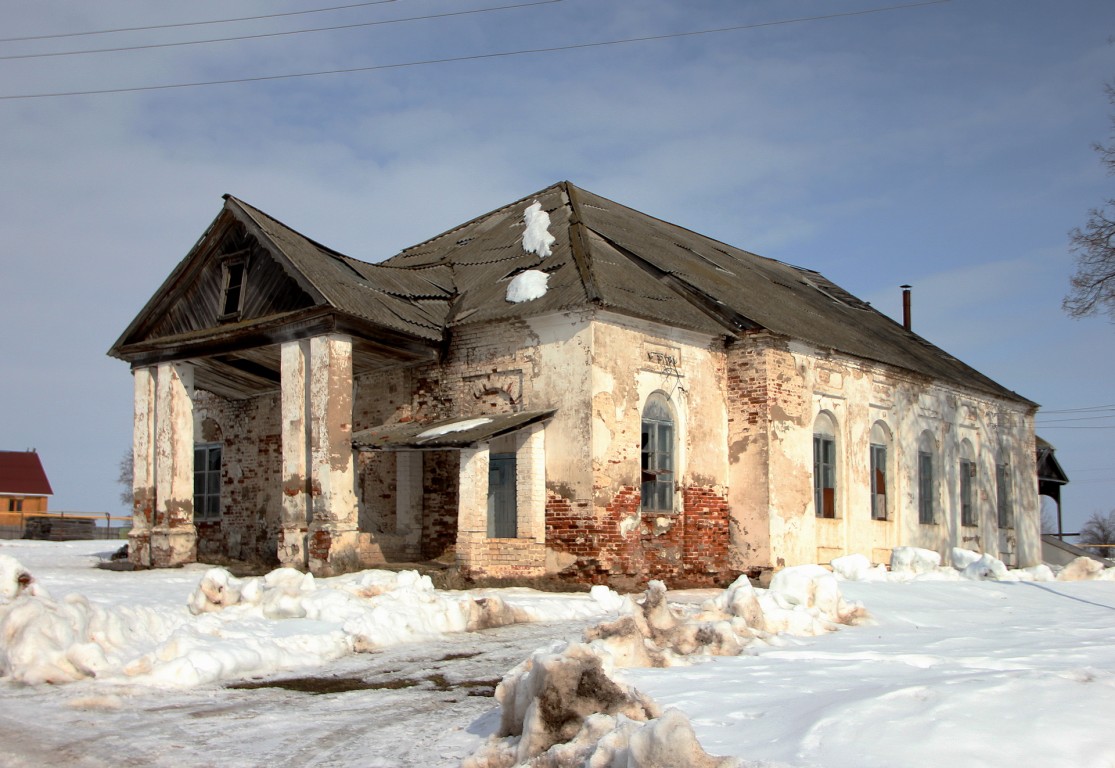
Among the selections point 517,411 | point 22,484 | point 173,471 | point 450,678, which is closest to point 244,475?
point 173,471

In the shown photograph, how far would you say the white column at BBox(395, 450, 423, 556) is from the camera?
1706cm

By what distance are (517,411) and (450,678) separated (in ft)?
26.1

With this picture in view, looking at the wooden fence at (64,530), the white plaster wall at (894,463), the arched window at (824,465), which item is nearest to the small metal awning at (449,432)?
the white plaster wall at (894,463)

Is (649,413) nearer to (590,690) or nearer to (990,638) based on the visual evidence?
(990,638)

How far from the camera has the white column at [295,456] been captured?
14883 mm

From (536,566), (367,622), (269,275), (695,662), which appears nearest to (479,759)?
(695,662)

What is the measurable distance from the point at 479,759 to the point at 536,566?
9.93 meters

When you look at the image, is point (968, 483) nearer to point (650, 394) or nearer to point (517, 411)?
point (650, 394)

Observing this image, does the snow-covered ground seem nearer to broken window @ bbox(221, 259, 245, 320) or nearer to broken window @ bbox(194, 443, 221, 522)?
broken window @ bbox(221, 259, 245, 320)

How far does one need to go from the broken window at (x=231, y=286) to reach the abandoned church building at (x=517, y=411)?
3cm

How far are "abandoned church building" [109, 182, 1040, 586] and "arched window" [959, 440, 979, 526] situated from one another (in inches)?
90.7

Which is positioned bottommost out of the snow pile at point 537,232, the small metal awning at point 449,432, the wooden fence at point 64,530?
the wooden fence at point 64,530

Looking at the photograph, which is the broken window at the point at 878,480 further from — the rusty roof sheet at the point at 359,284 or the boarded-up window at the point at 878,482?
the rusty roof sheet at the point at 359,284

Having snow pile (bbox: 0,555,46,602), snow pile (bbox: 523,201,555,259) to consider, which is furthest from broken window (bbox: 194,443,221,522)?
snow pile (bbox: 0,555,46,602)
